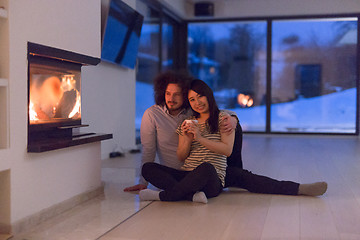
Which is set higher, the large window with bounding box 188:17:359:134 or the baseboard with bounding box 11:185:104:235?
the large window with bounding box 188:17:359:134

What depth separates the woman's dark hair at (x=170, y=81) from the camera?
312 cm

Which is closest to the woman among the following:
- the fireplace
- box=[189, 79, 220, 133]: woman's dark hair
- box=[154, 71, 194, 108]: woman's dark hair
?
box=[189, 79, 220, 133]: woman's dark hair

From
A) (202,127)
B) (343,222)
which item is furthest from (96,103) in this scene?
(343,222)

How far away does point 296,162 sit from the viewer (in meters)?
4.77

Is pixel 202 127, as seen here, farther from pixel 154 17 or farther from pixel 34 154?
pixel 154 17

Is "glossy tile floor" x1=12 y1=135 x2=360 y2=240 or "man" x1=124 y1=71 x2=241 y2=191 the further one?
"man" x1=124 y1=71 x2=241 y2=191

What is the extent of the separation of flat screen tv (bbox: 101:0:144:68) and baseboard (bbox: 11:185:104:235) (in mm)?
2070

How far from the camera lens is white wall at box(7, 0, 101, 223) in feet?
7.40

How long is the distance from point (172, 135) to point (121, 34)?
218 centimetres

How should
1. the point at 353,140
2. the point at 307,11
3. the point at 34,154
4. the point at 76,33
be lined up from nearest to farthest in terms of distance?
the point at 34,154 < the point at 76,33 < the point at 353,140 < the point at 307,11

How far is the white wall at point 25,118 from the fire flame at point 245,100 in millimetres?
5609

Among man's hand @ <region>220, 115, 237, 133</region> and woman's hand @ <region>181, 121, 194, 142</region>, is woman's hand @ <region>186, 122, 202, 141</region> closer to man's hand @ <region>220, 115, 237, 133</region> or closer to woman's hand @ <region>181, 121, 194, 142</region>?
woman's hand @ <region>181, 121, 194, 142</region>

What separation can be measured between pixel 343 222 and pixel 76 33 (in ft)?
6.18

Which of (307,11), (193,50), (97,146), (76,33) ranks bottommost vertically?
(97,146)
